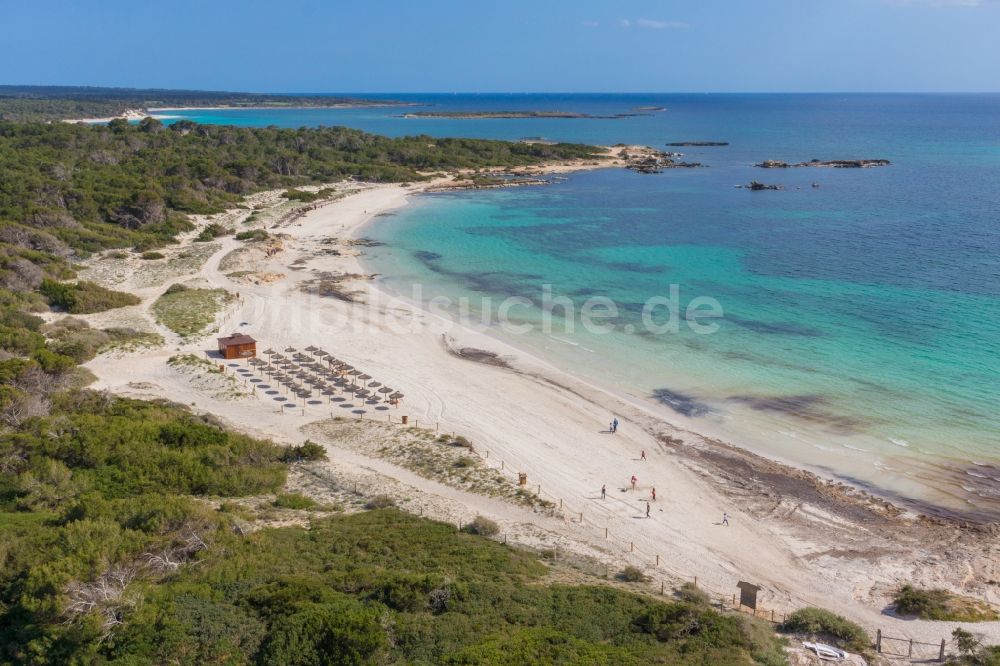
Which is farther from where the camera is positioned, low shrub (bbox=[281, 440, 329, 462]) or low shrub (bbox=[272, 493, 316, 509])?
low shrub (bbox=[281, 440, 329, 462])

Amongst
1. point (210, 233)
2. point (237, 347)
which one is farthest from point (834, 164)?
point (237, 347)

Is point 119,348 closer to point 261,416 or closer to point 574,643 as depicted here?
point 261,416

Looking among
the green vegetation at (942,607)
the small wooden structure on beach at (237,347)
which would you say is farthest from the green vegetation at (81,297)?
the green vegetation at (942,607)

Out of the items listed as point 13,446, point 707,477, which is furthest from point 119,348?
point 707,477

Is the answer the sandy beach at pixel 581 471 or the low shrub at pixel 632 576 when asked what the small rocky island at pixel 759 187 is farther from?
the low shrub at pixel 632 576

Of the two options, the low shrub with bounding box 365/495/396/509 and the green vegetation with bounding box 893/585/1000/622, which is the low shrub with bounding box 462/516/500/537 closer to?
the low shrub with bounding box 365/495/396/509

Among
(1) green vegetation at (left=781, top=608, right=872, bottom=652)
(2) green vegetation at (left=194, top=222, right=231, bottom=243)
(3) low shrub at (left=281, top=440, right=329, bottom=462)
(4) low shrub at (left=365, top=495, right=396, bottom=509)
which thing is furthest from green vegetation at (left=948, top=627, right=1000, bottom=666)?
(2) green vegetation at (left=194, top=222, right=231, bottom=243)
